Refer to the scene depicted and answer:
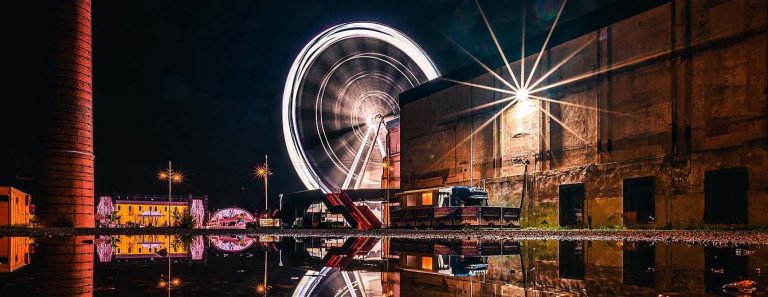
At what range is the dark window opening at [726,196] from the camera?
18.6 meters

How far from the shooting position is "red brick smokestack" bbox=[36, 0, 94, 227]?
3288 centimetres

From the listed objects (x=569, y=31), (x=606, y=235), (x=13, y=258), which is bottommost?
(x=606, y=235)

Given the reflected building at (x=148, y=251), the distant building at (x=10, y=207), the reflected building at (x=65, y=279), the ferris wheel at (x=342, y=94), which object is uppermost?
the ferris wheel at (x=342, y=94)

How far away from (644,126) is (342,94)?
68.2 ft

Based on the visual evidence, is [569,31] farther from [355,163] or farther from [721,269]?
[721,269]

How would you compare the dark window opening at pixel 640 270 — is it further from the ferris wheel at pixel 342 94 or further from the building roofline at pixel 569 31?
the ferris wheel at pixel 342 94

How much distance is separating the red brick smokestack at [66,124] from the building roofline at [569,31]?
22092 mm

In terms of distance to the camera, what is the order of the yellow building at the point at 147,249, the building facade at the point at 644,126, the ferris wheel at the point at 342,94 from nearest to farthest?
the yellow building at the point at 147,249, the building facade at the point at 644,126, the ferris wheel at the point at 342,94

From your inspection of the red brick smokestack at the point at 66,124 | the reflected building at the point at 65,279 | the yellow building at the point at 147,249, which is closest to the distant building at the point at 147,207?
the red brick smokestack at the point at 66,124

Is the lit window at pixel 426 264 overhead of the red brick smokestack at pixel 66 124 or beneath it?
beneath

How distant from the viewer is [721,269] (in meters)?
5.35

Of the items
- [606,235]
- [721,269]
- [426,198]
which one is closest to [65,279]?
[721,269]

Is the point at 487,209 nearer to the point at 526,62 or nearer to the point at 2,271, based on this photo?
the point at 526,62

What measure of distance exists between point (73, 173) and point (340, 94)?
17.1 metres
